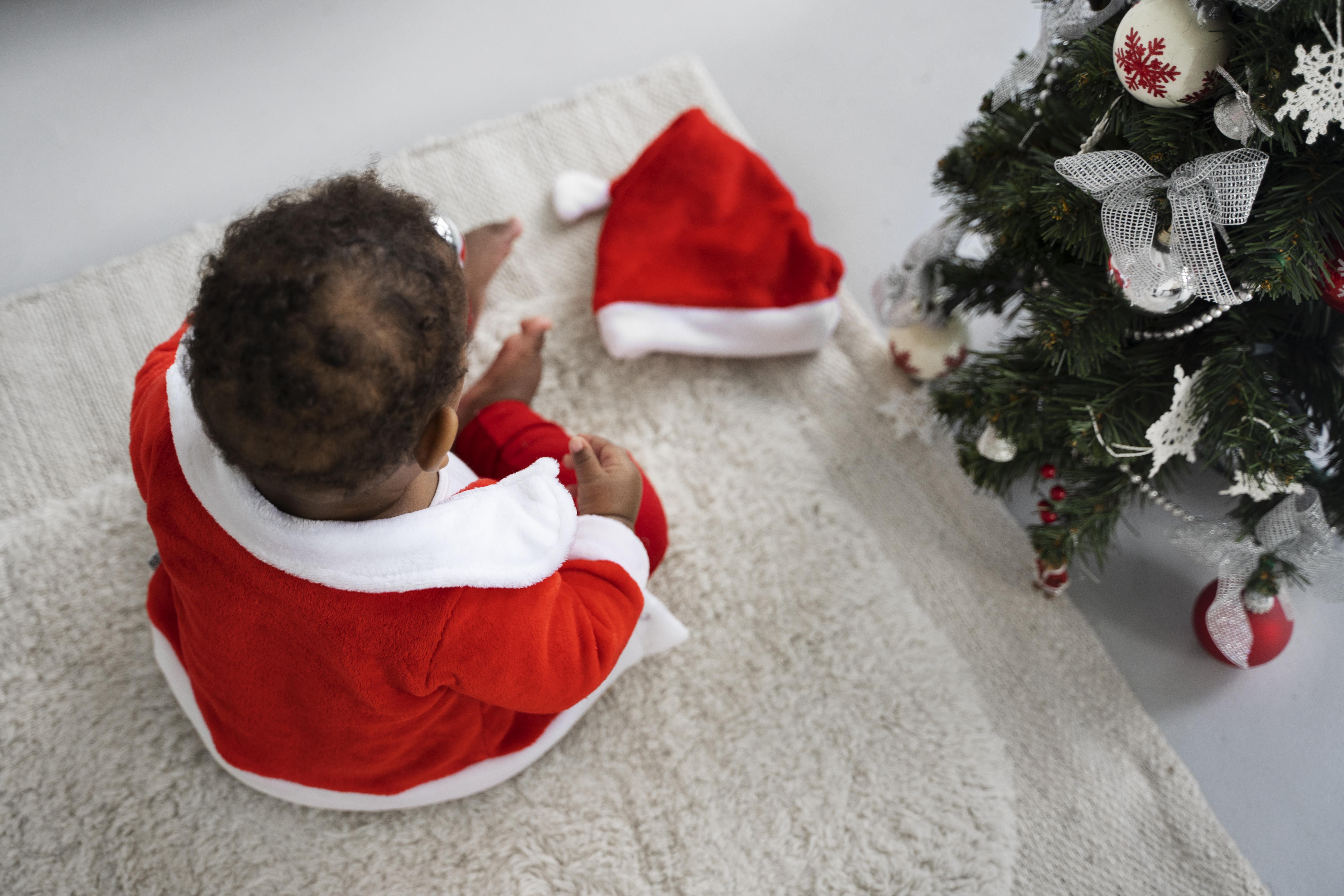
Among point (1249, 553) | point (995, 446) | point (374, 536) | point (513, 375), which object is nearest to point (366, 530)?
point (374, 536)

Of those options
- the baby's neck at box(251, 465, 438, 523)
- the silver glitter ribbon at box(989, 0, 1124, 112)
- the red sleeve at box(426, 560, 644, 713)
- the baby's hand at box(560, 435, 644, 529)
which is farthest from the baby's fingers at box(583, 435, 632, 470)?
the silver glitter ribbon at box(989, 0, 1124, 112)

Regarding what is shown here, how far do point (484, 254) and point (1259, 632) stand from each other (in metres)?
0.98

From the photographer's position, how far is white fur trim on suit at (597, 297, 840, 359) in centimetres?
105

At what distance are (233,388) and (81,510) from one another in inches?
25.0

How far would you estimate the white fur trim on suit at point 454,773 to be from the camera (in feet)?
2.69

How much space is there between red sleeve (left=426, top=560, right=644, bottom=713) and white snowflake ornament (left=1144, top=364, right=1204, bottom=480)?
0.45 m

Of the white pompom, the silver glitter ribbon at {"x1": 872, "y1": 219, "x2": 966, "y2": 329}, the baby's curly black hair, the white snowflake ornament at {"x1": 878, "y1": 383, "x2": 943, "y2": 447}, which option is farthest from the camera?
the white pompom

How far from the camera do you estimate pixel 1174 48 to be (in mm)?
549

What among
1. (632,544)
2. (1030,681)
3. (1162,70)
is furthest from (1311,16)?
(1030,681)

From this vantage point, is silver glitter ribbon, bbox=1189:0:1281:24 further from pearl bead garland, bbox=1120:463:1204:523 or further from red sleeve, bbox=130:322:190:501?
red sleeve, bbox=130:322:190:501

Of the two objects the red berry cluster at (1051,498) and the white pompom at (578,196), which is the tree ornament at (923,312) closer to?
the red berry cluster at (1051,498)

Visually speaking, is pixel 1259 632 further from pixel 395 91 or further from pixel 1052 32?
pixel 395 91

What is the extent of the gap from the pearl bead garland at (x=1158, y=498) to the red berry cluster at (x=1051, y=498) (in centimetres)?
6

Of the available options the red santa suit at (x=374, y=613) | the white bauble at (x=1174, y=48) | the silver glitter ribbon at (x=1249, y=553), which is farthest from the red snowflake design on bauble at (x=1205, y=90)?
the red santa suit at (x=374, y=613)
